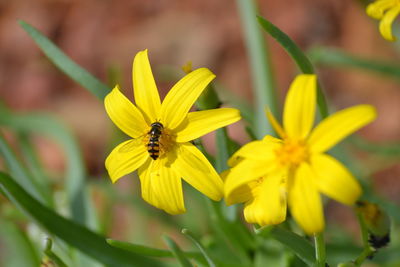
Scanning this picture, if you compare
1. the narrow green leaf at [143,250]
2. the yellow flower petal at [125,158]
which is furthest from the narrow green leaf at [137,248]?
the yellow flower petal at [125,158]

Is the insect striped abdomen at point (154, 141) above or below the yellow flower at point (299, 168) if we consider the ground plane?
above

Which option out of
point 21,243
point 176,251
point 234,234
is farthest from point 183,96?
point 21,243

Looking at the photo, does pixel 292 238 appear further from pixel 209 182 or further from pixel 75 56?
pixel 75 56

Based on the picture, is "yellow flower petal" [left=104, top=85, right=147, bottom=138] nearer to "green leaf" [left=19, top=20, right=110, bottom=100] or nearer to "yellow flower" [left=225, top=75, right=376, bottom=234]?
"green leaf" [left=19, top=20, right=110, bottom=100]

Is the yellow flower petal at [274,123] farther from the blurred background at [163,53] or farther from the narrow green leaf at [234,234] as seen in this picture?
the blurred background at [163,53]

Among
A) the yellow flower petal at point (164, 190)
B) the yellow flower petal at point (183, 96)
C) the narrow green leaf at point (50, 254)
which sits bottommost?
the narrow green leaf at point (50, 254)

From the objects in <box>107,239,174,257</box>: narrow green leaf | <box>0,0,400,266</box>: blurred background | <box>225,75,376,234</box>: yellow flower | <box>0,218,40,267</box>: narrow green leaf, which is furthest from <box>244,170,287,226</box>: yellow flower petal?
<box>0,0,400,266</box>: blurred background

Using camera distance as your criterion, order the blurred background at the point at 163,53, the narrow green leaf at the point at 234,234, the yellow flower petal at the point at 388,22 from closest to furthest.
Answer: the yellow flower petal at the point at 388,22
the narrow green leaf at the point at 234,234
the blurred background at the point at 163,53

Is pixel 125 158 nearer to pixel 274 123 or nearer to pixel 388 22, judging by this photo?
pixel 274 123
